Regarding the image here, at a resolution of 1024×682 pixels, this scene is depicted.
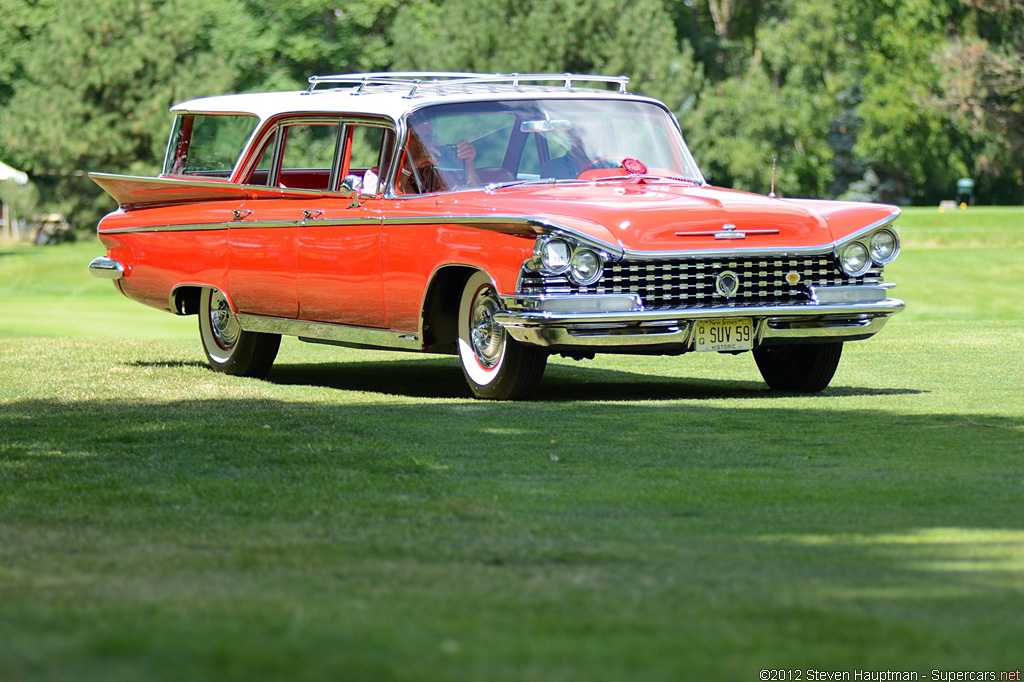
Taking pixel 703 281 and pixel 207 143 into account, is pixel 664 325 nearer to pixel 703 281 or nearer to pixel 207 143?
pixel 703 281

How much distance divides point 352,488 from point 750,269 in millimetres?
3644

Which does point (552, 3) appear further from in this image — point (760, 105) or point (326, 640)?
point (326, 640)

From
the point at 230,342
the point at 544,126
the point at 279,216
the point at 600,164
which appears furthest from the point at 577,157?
the point at 230,342

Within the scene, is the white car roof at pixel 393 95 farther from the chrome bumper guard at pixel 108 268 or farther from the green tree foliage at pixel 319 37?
the green tree foliage at pixel 319 37

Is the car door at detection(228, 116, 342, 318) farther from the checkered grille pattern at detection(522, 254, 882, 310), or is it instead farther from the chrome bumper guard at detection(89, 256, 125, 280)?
the checkered grille pattern at detection(522, 254, 882, 310)

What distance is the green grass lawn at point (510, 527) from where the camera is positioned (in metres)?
3.79

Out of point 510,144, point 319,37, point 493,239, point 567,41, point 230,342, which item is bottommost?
point 230,342

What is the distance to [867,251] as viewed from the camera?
9.90 metres

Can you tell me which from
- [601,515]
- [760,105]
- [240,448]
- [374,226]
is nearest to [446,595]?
[601,515]

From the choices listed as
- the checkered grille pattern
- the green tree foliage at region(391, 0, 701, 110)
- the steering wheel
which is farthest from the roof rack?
the green tree foliage at region(391, 0, 701, 110)

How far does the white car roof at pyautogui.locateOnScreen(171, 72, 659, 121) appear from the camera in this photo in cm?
1070

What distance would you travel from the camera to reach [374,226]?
1043 cm

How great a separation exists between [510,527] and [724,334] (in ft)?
13.2

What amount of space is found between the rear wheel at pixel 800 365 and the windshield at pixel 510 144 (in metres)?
1.38
